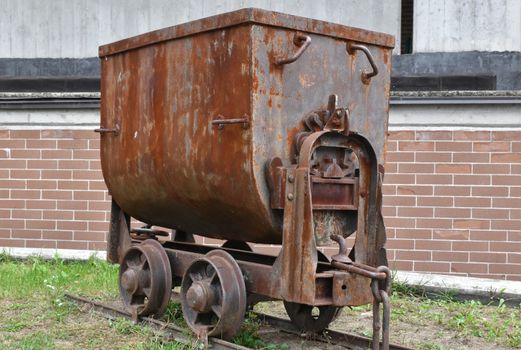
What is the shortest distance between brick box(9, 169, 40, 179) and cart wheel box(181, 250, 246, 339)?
4.65 meters

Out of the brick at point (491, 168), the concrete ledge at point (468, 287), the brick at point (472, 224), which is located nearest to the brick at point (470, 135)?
the brick at point (491, 168)

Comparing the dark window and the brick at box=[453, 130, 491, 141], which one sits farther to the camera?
the dark window

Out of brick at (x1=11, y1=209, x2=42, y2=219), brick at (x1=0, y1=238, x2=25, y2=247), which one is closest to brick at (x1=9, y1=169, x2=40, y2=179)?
brick at (x1=11, y1=209, x2=42, y2=219)

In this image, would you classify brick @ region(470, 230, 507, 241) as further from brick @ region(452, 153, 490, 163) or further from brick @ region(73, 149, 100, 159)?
brick @ region(73, 149, 100, 159)

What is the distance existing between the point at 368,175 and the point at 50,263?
15.5ft

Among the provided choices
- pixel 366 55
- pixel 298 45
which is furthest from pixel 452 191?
pixel 298 45

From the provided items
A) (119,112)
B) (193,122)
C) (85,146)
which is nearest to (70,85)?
(85,146)

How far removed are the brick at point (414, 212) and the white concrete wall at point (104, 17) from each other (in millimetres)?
2019

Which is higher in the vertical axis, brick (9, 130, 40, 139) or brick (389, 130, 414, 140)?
brick (389, 130, 414, 140)

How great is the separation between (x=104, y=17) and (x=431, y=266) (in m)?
4.76

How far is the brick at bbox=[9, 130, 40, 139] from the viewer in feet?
31.1

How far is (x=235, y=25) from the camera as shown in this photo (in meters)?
4.94

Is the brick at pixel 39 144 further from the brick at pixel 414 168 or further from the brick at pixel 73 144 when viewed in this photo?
the brick at pixel 414 168

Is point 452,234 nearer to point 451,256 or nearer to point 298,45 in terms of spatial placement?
point 451,256
